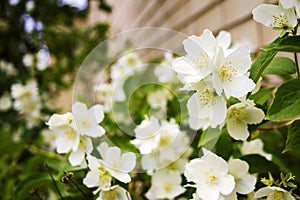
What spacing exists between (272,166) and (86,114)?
44cm

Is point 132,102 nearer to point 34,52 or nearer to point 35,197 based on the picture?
point 35,197

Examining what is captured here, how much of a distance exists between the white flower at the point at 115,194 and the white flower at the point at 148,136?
0.16 m

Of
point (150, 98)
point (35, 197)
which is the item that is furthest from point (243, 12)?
point (35, 197)

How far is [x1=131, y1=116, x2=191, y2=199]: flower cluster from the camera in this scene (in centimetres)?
104

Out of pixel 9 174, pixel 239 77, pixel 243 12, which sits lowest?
pixel 9 174

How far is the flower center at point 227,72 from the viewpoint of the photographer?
76cm

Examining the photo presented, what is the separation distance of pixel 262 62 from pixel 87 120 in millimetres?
426

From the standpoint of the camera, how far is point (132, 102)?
5.53ft

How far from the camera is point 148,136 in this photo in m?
1.07

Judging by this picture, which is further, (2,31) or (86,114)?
(2,31)

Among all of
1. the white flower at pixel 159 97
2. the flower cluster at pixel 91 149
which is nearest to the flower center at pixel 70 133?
the flower cluster at pixel 91 149

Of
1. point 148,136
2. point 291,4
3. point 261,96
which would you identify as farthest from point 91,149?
point 291,4

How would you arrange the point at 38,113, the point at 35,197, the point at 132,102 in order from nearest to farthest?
1. the point at 35,197
2. the point at 132,102
3. the point at 38,113

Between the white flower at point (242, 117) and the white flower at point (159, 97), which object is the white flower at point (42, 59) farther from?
the white flower at point (242, 117)
